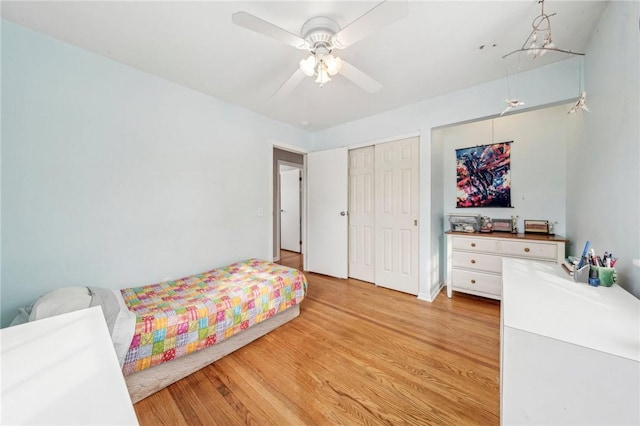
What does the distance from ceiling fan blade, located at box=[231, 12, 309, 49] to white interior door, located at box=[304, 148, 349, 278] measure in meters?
2.09

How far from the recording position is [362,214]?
3.42 m

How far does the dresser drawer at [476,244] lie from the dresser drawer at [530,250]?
10 centimetres

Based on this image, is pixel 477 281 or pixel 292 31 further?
pixel 477 281

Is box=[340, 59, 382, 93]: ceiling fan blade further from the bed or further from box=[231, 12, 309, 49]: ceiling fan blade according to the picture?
the bed

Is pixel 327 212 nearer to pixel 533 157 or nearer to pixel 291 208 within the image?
pixel 291 208

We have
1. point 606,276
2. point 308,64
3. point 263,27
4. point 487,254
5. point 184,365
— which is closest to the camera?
point 606,276

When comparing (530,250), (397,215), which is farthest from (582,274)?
(397,215)

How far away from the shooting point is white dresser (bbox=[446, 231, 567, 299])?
236cm

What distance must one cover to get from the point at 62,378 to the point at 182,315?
1.09m

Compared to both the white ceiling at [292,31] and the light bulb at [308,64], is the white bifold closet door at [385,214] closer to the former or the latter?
the white ceiling at [292,31]

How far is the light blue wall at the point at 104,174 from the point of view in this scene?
1.61 m

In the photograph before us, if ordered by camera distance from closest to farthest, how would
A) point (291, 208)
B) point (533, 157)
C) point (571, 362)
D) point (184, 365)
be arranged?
point (571, 362), point (184, 365), point (533, 157), point (291, 208)

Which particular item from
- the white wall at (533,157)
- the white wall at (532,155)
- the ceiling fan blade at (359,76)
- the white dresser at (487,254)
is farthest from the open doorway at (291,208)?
the ceiling fan blade at (359,76)

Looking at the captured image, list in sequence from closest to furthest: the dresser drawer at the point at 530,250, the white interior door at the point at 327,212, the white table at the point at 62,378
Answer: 1. the white table at the point at 62,378
2. the dresser drawer at the point at 530,250
3. the white interior door at the point at 327,212
